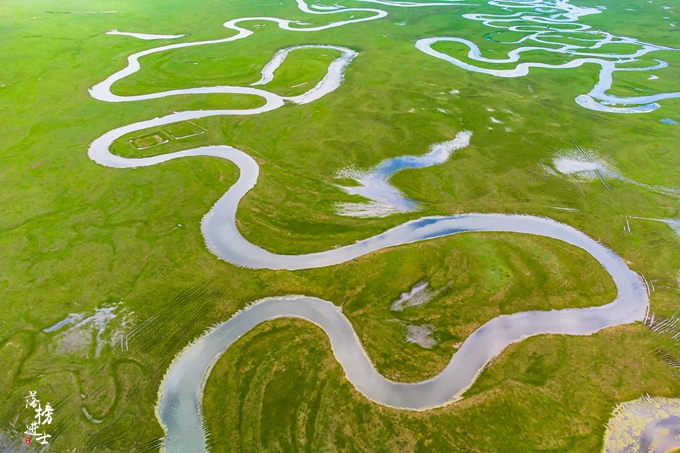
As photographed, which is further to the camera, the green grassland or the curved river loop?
the curved river loop

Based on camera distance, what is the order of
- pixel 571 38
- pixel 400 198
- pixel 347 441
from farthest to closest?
1. pixel 571 38
2. pixel 400 198
3. pixel 347 441

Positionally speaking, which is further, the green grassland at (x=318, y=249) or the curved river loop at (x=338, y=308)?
the curved river loop at (x=338, y=308)

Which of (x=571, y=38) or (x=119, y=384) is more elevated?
(x=571, y=38)

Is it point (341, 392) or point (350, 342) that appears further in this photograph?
point (350, 342)

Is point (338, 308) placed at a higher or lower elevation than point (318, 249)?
lower

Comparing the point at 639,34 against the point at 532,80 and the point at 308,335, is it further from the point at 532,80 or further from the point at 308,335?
the point at 308,335

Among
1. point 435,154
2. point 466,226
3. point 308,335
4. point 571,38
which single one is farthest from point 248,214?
point 571,38

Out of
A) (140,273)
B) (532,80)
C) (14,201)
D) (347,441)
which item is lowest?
(347,441)

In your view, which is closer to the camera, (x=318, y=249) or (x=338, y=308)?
(x=338, y=308)
